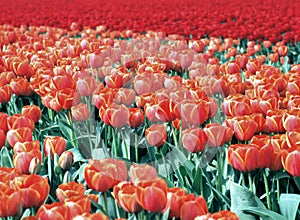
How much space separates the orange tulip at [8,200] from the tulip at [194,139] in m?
0.78

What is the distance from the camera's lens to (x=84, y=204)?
1560 millimetres

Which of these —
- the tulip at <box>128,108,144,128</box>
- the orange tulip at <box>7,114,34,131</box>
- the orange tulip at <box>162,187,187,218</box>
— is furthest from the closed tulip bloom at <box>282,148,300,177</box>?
the orange tulip at <box>7,114,34,131</box>

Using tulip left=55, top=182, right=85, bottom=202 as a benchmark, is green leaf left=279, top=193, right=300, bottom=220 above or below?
below

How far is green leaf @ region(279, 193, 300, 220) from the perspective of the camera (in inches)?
77.5

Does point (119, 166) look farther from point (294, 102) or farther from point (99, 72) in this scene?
point (99, 72)

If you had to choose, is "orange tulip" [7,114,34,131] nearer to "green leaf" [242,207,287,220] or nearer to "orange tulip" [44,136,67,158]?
"orange tulip" [44,136,67,158]

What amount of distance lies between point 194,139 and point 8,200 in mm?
831

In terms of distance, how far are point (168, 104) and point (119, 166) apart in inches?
27.2

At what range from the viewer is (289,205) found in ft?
6.54

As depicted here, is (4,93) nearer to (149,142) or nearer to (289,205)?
(149,142)

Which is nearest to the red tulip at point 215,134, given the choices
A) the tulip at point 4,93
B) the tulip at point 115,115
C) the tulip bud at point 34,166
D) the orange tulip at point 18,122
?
the tulip at point 115,115

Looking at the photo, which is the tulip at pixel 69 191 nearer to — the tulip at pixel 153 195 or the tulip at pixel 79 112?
the tulip at pixel 153 195

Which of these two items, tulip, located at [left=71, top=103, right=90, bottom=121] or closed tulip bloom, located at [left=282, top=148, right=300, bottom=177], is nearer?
closed tulip bloom, located at [left=282, top=148, right=300, bottom=177]

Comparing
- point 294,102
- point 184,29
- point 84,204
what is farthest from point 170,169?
point 184,29
